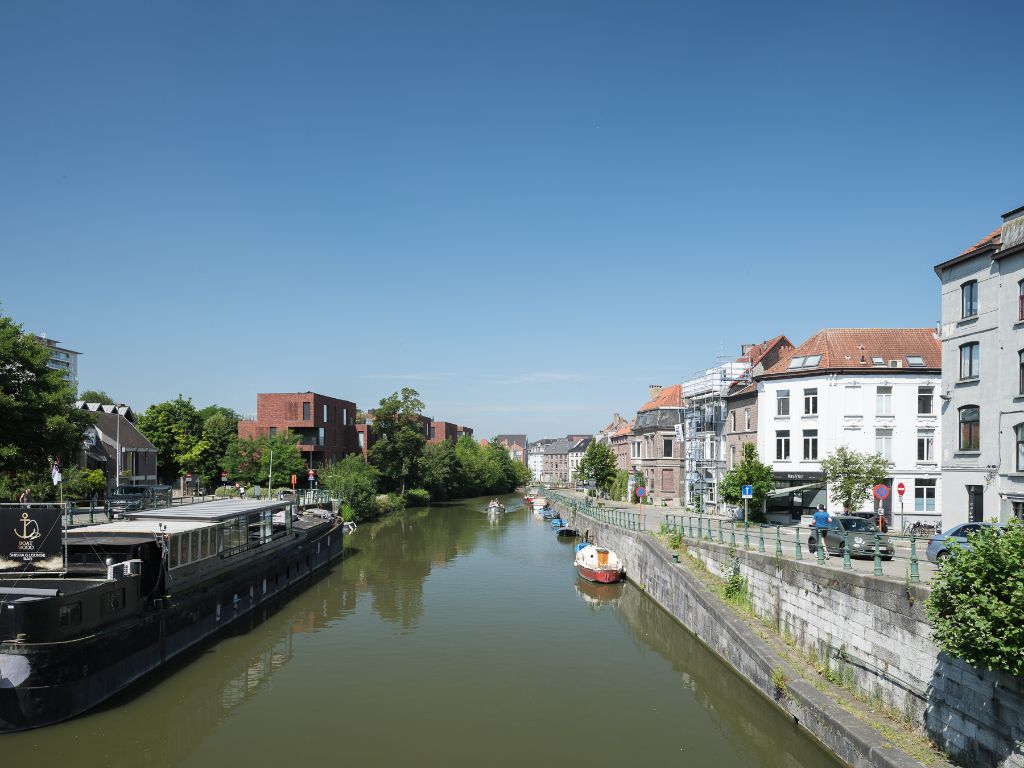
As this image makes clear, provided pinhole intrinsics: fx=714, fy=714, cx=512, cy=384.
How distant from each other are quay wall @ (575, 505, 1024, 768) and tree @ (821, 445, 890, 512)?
48.6 feet

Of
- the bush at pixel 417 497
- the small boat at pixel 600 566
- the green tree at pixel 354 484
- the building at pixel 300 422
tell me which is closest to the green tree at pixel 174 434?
the building at pixel 300 422

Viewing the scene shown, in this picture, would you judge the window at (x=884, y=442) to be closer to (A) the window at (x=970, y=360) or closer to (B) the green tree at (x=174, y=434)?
(A) the window at (x=970, y=360)

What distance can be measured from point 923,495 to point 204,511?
34.8m

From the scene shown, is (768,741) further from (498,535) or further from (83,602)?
(498,535)

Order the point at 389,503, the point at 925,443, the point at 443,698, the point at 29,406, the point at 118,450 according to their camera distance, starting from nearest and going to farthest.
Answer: the point at 443,698 < the point at 29,406 < the point at 925,443 < the point at 118,450 < the point at 389,503

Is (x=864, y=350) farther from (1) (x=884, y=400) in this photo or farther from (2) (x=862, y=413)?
(2) (x=862, y=413)

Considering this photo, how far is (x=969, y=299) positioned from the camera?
24000mm

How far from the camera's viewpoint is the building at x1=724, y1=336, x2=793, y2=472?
4369 cm

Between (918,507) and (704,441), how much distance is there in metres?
15.8

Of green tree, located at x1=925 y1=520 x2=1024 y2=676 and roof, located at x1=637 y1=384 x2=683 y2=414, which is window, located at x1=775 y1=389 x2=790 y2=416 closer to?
roof, located at x1=637 y1=384 x2=683 y2=414

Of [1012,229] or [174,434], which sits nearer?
[1012,229]

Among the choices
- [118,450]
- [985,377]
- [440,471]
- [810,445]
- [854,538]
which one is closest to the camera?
[854,538]

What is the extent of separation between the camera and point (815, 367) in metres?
39.2

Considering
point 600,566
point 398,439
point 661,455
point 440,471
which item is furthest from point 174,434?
point 600,566
